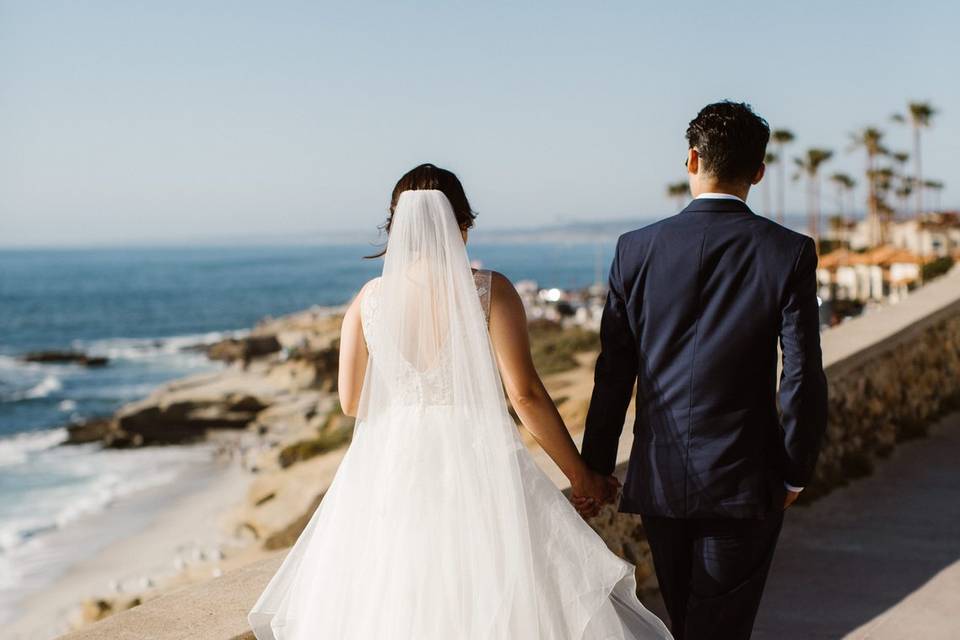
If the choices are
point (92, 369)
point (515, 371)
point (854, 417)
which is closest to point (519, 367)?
point (515, 371)

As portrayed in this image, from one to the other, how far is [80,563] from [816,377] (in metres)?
15.1

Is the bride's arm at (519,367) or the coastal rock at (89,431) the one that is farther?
the coastal rock at (89,431)

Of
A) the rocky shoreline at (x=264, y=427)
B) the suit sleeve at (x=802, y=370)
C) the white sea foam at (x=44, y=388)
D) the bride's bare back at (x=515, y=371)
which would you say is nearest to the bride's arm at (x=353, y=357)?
the bride's bare back at (x=515, y=371)

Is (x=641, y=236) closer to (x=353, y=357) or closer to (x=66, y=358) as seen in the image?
(x=353, y=357)

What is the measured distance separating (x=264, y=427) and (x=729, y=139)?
88.0 feet

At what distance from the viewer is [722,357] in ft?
7.43

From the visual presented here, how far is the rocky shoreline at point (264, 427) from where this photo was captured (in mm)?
14180

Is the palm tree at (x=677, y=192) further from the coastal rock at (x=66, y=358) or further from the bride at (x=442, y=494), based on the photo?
the bride at (x=442, y=494)

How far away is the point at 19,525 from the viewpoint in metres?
18.4

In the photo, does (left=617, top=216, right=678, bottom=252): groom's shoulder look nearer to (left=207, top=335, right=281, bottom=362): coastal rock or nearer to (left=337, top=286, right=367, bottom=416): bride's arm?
(left=337, top=286, right=367, bottom=416): bride's arm

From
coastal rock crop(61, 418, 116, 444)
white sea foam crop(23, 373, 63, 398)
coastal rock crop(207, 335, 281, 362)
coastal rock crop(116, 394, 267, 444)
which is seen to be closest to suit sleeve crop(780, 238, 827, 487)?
coastal rock crop(116, 394, 267, 444)

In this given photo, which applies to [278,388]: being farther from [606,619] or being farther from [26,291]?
[26,291]

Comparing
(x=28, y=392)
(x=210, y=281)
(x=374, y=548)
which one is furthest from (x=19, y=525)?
(x=210, y=281)

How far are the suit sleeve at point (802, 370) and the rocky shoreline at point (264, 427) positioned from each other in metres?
8.83
